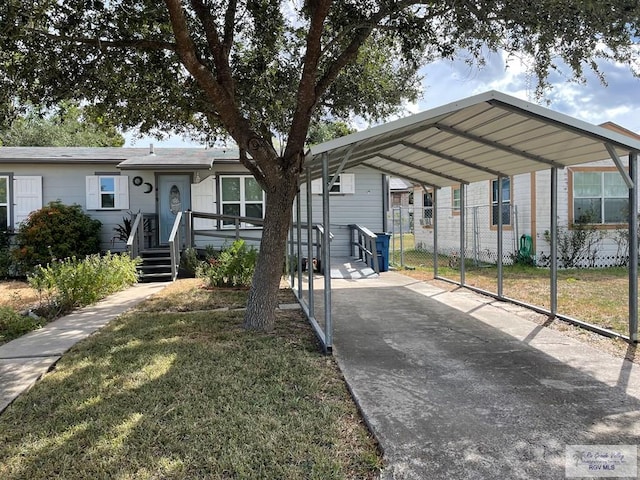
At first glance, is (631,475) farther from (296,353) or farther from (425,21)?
(425,21)

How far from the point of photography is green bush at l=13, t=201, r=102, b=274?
11.2 meters

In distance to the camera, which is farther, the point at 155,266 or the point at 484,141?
the point at 155,266

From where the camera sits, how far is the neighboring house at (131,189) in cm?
1251

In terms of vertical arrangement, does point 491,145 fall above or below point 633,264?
above

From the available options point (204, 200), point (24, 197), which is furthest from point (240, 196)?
point (24, 197)

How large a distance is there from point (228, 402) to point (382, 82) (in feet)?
22.9

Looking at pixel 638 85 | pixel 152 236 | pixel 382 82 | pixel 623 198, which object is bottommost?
pixel 152 236

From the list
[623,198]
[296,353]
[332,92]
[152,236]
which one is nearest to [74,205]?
[152,236]

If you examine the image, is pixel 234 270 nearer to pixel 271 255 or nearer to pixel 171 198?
pixel 271 255

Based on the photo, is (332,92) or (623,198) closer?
(332,92)

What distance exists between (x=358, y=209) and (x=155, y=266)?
6243 millimetres

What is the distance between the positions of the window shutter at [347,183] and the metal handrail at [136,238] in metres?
5.85

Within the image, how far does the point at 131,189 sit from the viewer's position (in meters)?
12.9

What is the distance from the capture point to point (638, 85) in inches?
277
